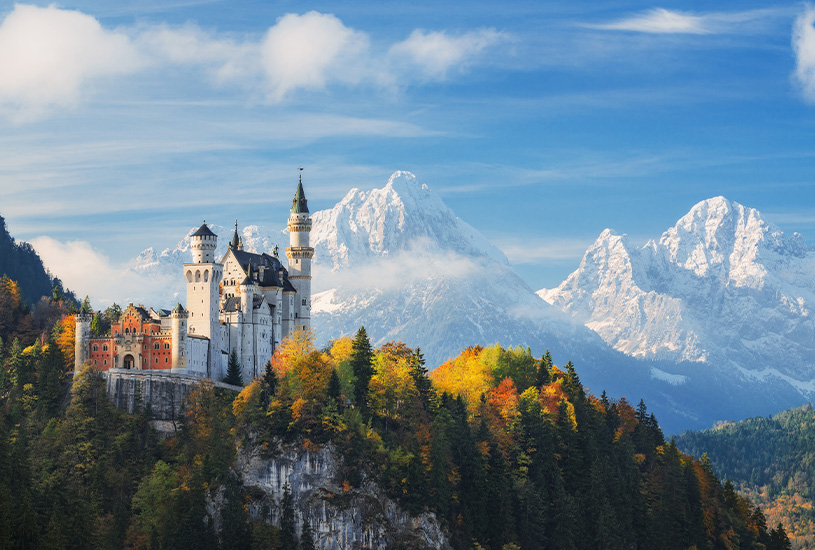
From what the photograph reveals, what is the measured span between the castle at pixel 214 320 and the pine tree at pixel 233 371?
0.64 m

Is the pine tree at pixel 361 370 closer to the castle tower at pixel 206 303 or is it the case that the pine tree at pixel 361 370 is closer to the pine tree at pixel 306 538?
the pine tree at pixel 306 538

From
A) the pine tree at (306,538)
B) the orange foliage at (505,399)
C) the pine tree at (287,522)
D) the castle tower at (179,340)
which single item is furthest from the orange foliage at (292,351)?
the orange foliage at (505,399)

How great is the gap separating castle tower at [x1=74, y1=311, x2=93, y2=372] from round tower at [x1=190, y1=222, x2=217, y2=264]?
17688 millimetres

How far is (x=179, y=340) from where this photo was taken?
532 feet

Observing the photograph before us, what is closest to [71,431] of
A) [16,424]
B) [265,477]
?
[16,424]

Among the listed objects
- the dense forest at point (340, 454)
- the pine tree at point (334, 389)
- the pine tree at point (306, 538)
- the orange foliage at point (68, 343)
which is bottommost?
the pine tree at point (306, 538)

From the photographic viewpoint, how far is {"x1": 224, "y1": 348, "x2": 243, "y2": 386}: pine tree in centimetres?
16725

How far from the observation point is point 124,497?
14862cm

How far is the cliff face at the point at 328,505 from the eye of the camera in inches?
5950

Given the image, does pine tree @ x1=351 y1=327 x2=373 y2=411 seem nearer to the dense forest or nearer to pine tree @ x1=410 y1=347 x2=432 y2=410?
the dense forest

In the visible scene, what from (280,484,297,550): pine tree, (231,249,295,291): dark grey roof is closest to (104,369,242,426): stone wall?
(280,484,297,550): pine tree

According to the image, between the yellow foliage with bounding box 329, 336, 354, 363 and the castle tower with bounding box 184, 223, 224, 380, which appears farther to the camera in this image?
the yellow foliage with bounding box 329, 336, 354, 363

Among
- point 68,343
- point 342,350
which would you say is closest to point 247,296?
point 342,350

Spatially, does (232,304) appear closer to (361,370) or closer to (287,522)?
(361,370)
